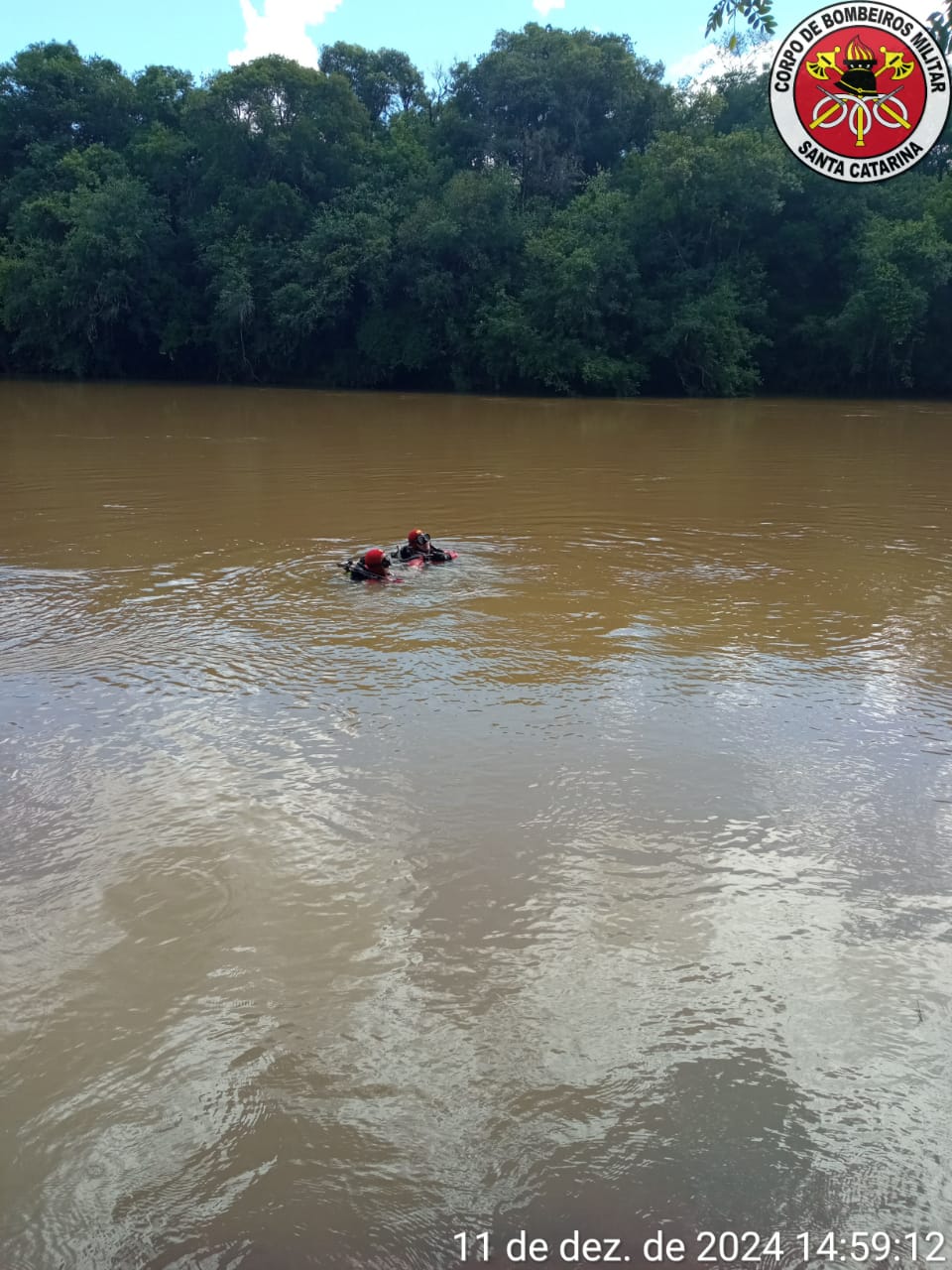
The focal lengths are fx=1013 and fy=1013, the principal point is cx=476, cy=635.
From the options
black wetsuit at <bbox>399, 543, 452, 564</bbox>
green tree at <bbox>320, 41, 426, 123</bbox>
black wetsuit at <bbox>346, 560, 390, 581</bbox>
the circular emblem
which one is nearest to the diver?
black wetsuit at <bbox>346, 560, 390, 581</bbox>

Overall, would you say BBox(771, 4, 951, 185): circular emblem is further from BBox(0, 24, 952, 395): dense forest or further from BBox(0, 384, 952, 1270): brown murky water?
BBox(0, 24, 952, 395): dense forest

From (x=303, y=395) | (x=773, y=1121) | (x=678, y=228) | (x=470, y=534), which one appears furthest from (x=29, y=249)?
(x=773, y=1121)

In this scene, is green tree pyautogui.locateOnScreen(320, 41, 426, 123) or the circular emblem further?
green tree pyautogui.locateOnScreen(320, 41, 426, 123)

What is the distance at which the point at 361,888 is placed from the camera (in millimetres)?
4648

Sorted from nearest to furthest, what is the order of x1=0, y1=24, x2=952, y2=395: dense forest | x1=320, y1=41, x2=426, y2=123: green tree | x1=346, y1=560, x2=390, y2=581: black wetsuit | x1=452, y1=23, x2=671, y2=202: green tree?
1. x1=346, y1=560, x2=390, y2=581: black wetsuit
2. x1=0, y1=24, x2=952, y2=395: dense forest
3. x1=452, y1=23, x2=671, y2=202: green tree
4. x1=320, y1=41, x2=426, y2=123: green tree

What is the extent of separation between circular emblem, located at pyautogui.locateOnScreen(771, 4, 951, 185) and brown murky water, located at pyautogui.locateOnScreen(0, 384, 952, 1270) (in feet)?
12.7

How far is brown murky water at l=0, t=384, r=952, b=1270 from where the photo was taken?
3.06 meters

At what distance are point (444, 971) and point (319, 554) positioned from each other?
26.2ft

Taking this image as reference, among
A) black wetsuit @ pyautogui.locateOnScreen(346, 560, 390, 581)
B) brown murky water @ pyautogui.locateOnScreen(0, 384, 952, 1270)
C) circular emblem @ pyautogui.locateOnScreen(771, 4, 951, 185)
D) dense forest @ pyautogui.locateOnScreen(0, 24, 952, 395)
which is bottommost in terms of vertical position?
brown murky water @ pyautogui.locateOnScreen(0, 384, 952, 1270)

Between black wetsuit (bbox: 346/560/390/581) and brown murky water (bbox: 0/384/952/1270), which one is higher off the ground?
black wetsuit (bbox: 346/560/390/581)

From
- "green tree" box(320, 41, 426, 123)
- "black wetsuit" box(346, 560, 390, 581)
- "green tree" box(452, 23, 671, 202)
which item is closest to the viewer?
"black wetsuit" box(346, 560, 390, 581)

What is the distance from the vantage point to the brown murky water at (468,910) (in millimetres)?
3061

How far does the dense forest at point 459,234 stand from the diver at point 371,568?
90.5 ft

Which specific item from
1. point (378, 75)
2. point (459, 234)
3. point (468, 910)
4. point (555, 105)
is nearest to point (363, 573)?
point (468, 910)
